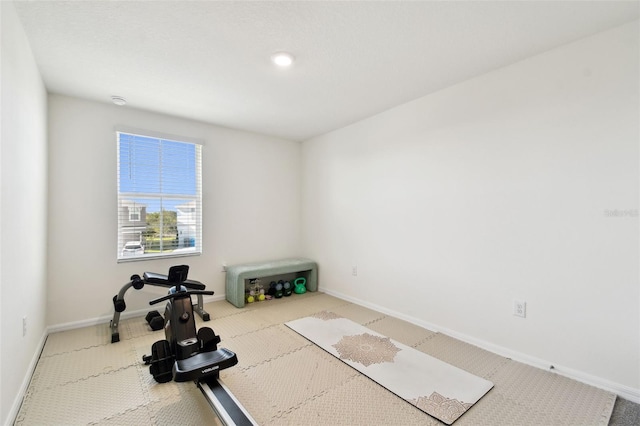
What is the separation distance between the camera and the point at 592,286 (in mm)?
2041

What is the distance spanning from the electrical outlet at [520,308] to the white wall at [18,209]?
11.3ft

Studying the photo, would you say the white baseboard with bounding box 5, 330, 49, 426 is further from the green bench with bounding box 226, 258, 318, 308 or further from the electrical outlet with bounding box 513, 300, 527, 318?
the electrical outlet with bounding box 513, 300, 527, 318

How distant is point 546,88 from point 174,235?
4.06 m

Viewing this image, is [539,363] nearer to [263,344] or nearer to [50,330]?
[263,344]

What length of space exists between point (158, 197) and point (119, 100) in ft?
3.66

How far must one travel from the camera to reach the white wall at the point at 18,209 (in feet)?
5.20

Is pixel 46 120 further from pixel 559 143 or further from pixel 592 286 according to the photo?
pixel 592 286

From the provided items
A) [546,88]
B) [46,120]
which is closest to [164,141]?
[46,120]

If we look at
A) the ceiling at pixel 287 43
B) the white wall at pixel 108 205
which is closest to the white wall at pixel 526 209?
the ceiling at pixel 287 43

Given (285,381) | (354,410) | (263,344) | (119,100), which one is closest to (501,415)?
(354,410)

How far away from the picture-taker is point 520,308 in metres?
2.37

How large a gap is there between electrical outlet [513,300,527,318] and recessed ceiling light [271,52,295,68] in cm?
269

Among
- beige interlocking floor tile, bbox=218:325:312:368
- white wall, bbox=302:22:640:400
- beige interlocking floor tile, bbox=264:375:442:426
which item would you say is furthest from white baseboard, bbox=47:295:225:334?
white wall, bbox=302:22:640:400

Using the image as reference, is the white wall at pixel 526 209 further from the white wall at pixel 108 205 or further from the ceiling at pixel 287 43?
the white wall at pixel 108 205
